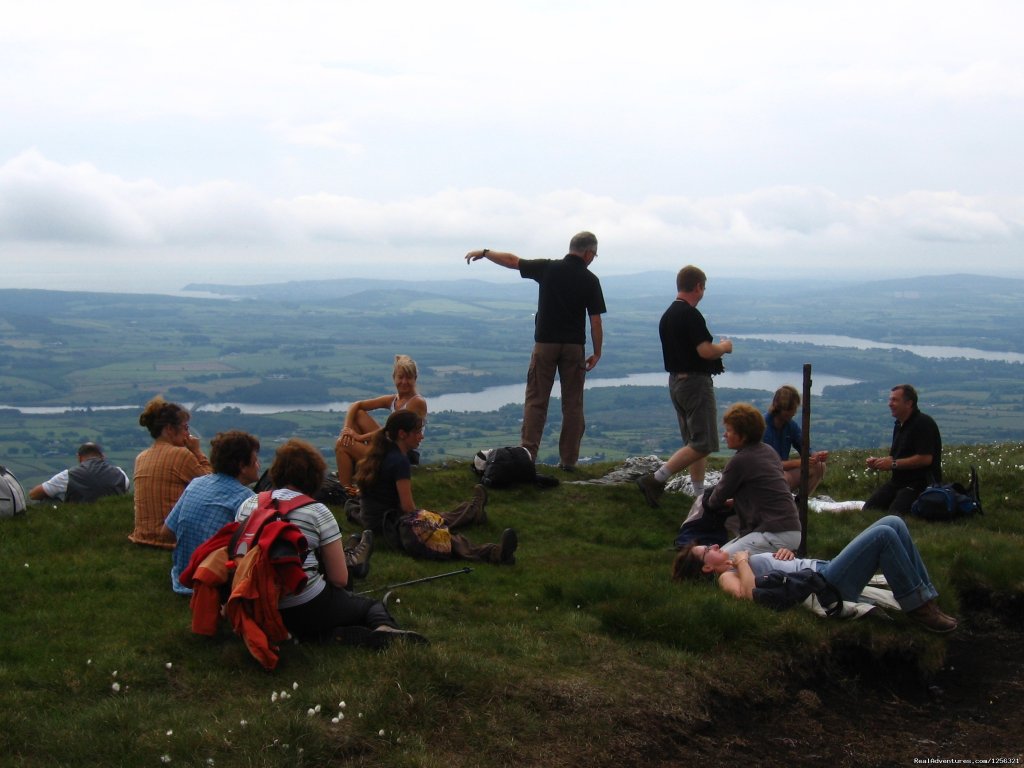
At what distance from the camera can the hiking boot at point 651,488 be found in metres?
12.6

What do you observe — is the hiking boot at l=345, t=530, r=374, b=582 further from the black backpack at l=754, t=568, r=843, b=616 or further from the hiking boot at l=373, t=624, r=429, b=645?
the black backpack at l=754, t=568, r=843, b=616

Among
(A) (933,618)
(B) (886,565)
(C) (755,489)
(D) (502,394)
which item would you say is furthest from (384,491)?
(D) (502,394)

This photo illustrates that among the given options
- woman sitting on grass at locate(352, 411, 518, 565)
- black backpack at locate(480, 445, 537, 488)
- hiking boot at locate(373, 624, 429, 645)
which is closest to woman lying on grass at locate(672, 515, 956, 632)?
woman sitting on grass at locate(352, 411, 518, 565)

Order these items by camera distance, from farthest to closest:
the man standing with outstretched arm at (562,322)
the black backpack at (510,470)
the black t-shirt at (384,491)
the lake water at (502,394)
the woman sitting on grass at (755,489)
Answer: the lake water at (502,394) → the man standing with outstretched arm at (562,322) → the black backpack at (510,470) → the black t-shirt at (384,491) → the woman sitting on grass at (755,489)

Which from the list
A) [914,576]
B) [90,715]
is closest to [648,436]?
[914,576]

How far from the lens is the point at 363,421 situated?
12680mm

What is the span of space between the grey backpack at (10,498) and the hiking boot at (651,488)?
721 cm

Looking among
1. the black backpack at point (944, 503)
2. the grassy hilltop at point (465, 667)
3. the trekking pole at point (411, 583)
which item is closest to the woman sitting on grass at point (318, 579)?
the grassy hilltop at point (465, 667)

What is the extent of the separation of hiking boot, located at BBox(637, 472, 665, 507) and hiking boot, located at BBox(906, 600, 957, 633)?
4564 mm

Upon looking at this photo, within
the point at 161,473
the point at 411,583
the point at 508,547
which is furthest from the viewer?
the point at 508,547

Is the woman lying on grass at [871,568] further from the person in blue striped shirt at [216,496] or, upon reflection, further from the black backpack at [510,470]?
the black backpack at [510,470]

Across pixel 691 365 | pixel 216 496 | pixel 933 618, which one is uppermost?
pixel 691 365

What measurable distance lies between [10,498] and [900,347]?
349 feet

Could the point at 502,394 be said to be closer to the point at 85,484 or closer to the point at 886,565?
the point at 85,484
